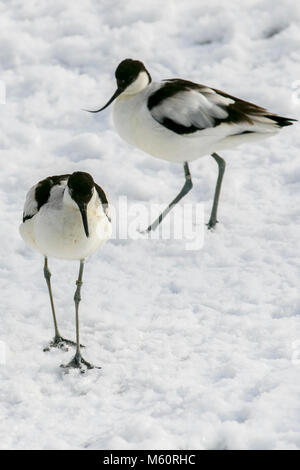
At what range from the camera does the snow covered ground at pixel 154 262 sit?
445 cm

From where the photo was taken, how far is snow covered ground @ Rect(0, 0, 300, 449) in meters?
Result: 4.45

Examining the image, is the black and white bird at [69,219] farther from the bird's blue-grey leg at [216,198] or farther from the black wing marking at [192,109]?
the bird's blue-grey leg at [216,198]

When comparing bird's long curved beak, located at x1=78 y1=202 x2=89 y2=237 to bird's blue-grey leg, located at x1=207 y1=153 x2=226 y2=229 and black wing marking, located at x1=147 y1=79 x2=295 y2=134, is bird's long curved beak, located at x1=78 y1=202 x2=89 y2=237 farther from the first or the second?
bird's blue-grey leg, located at x1=207 y1=153 x2=226 y2=229

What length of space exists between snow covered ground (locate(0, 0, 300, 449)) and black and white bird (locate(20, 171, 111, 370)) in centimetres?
45

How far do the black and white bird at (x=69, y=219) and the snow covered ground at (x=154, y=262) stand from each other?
0.45 meters

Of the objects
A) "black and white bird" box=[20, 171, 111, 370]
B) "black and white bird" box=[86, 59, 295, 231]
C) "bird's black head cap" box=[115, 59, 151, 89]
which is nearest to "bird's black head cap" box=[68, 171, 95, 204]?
"black and white bird" box=[20, 171, 111, 370]

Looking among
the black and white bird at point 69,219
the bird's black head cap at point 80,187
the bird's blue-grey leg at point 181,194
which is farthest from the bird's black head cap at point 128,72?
the bird's black head cap at point 80,187

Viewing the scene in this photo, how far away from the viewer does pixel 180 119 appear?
250 inches

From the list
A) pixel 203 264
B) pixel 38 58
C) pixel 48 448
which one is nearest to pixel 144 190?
pixel 203 264

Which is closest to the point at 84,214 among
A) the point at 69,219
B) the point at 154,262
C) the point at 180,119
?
the point at 69,219

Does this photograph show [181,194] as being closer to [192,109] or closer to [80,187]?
[192,109]
